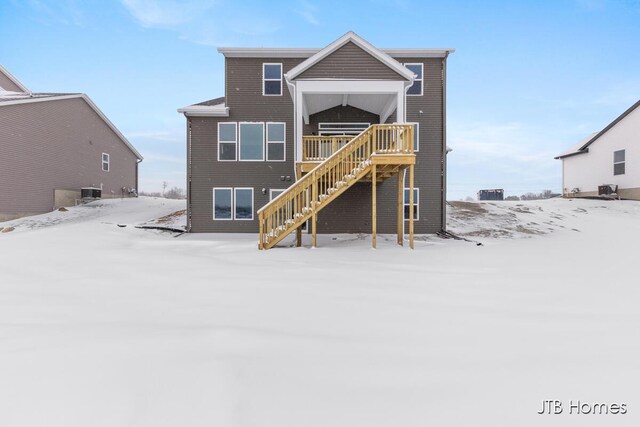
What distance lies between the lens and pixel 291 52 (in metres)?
14.5

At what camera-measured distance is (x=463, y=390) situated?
230 centimetres

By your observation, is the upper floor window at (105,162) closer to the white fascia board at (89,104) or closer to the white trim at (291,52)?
the white fascia board at (89,104)

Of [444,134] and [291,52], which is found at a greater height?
[291,52]

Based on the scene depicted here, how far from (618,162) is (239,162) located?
25.6 metres

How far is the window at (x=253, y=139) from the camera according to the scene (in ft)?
48.2

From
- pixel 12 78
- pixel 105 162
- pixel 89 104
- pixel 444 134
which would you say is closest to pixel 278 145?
pixel 444 134

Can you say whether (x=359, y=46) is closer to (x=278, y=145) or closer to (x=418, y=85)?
(x=418, y=85)

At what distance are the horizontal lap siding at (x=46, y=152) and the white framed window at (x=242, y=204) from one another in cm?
1158

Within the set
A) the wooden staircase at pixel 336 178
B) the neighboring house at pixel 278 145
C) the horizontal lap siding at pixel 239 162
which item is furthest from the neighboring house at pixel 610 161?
the horizontal lap siding at pixel 239 162

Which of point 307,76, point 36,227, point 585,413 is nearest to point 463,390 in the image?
point 585,413

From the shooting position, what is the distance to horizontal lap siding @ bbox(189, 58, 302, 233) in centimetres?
1462

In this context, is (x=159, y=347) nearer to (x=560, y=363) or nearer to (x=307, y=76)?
(x=560, y=363)

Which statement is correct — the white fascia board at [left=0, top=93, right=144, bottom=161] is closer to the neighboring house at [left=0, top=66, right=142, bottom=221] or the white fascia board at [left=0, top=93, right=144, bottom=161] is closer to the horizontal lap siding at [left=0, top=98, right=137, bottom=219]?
the neighboring house at [left=0, top=66, right=142, bottom=221]

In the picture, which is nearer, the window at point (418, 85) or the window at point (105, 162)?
the window at point (418, 85)
